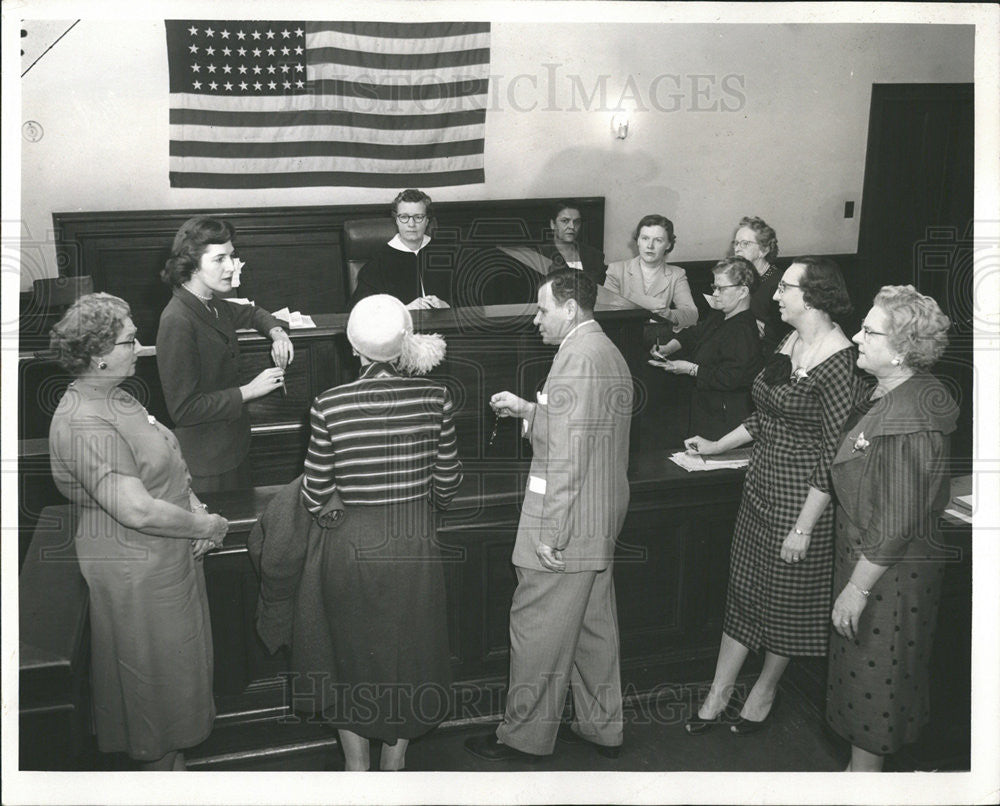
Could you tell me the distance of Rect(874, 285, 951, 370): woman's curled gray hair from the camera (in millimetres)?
2881

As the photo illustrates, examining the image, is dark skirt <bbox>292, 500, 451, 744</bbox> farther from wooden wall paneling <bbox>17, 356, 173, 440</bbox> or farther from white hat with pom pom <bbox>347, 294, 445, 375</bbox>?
wooden wall paneling <bbox>17, 356, 173, 440</bbox>

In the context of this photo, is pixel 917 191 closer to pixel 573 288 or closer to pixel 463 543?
pixel 573 288

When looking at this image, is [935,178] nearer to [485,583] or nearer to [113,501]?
[485,583]

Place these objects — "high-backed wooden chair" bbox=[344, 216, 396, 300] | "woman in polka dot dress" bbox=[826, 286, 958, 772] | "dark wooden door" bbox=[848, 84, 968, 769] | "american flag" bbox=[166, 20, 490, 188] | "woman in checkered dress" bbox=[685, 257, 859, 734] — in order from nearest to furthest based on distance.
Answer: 1. "woman in polka dot dress" bbox=[826, 286, 958, 772]
2. "woman in checkered dress" bbox=[685, 257, 859, 734]
3. "american flag" bbox=[166, 20, 490, 188]
4. "high-backed wooden chair" bbox=[344, 216, 396, 300]
5. "dark wooden door" bbox=[848, 84, 968, 769]

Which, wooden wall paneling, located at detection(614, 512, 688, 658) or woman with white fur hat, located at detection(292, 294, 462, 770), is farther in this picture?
wooden wall paneling, located at detection(614, 512, 688, 658)

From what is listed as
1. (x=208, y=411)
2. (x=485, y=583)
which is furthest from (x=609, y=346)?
(x=208, y=411)

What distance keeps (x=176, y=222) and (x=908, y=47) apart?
5.57 metres

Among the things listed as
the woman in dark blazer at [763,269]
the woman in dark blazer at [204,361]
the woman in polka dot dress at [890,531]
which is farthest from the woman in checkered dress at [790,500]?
the woman in dark blazer at [204,361]

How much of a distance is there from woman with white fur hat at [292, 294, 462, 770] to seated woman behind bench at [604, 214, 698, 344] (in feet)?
8.43

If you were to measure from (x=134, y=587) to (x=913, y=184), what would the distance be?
7100 millimetres

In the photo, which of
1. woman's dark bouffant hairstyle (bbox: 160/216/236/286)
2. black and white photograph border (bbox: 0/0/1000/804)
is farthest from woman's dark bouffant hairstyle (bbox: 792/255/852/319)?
woman's dark bouffant hairstyle (bbox: 160/216/236/286)

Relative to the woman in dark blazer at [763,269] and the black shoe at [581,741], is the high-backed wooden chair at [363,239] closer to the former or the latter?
the woman in dark blazer at [763,269]

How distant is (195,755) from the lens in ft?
11.3

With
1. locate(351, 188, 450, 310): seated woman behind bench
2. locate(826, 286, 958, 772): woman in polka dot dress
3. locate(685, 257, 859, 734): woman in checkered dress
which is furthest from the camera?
locate(351, 188, 450, 310): seated woman behind bench
